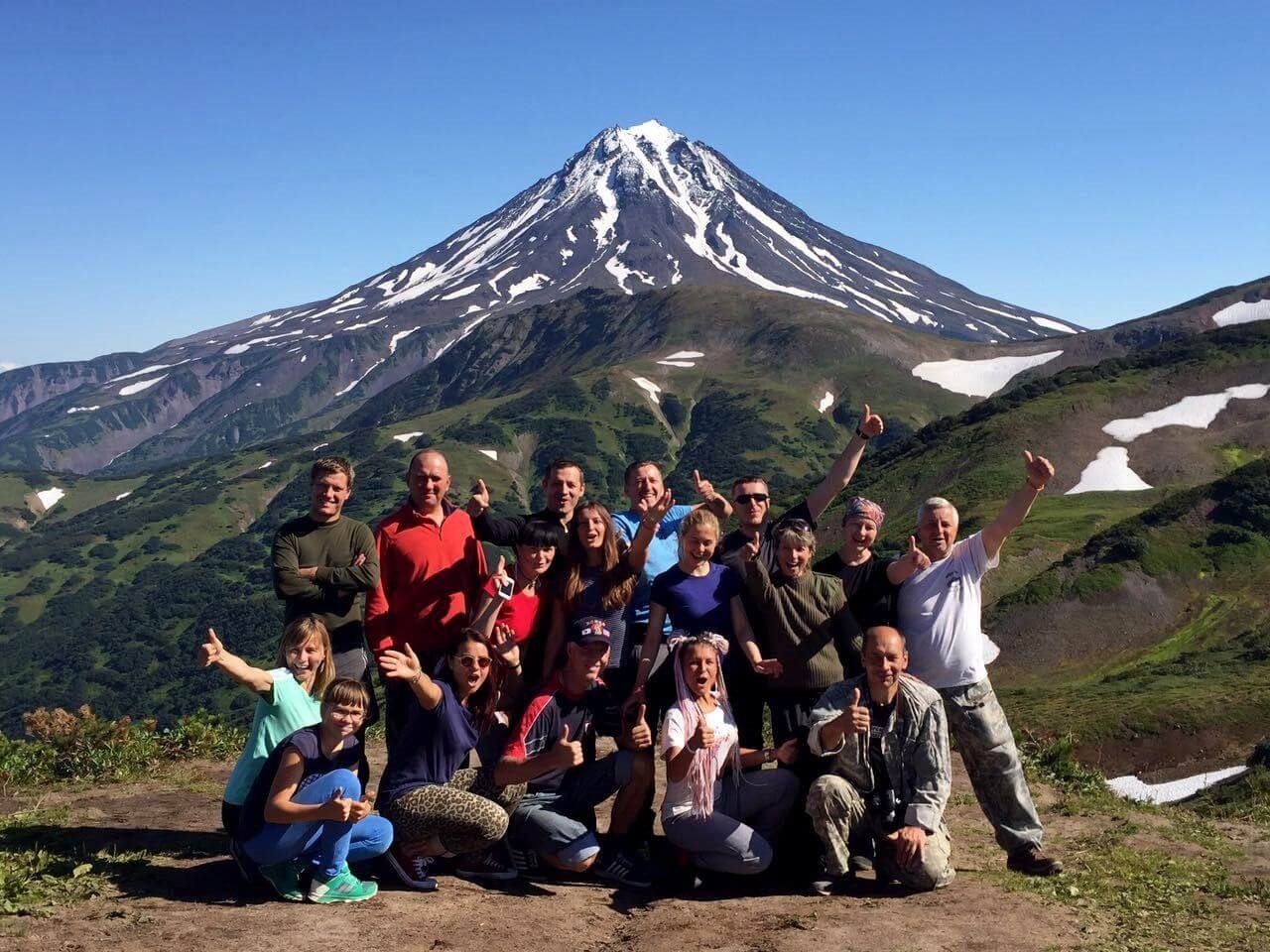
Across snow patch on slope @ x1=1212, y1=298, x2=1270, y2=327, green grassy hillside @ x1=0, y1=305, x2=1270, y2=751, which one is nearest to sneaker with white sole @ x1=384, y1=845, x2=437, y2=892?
green grassy hillside @ x1=0, y1=305, x2=1270, y2=751

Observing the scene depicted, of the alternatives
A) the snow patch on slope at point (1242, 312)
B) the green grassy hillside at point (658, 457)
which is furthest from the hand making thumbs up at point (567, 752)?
the snow patch on slope at point (1242, 312)

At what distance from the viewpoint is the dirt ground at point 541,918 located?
6.85 m

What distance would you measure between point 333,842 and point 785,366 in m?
173

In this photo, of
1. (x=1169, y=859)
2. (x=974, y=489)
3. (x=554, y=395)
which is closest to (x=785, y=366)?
(x=554, y=395)

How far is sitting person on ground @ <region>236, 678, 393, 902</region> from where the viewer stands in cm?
730

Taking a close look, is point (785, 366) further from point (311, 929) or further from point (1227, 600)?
point (311, 929)

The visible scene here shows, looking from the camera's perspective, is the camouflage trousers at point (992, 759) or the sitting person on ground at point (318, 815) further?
the camouflage trousers at point (992, 759)

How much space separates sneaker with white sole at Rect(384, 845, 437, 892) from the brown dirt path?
4.8 inches

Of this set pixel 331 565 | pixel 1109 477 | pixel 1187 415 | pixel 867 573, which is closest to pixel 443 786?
pixel 331 565

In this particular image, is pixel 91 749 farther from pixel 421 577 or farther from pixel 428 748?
pixel 428 748

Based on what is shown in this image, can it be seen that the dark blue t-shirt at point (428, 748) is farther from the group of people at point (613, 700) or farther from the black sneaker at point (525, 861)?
the black sneaker at point (525, 861)

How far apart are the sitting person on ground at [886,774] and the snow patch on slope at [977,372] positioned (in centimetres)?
16047

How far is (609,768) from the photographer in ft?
27.2

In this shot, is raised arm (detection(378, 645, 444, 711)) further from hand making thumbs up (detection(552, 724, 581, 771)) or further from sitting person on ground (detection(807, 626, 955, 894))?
sitting person on ground (detection(807, 626, 955, 894))
